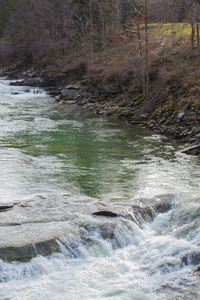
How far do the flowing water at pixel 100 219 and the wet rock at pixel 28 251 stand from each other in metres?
0.09

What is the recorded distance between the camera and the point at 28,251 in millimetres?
6508

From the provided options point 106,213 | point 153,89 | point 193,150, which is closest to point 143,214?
point 106,213

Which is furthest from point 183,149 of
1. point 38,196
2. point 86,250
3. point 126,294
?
point 126,294

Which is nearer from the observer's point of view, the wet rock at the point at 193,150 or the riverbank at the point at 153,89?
the wet rock at the point at 193,150

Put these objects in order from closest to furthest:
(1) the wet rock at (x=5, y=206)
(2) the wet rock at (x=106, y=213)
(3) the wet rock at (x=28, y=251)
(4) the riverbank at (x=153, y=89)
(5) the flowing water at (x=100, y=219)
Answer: (5) the flowing water at (x=100, y=219) < (3) the wet rock at (x=28, y=251) < (2) the wet rock at (x=106, y=213) < (1) the wet rock at (x=5, y=206) < (4) the riverbank at (x=153, y=89)

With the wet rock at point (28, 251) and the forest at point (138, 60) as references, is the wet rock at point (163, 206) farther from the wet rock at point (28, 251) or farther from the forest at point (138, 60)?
the forest at point (138, 60)

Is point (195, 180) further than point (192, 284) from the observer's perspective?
Yes

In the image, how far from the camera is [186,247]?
6.98m

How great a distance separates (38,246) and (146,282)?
86.2 inches

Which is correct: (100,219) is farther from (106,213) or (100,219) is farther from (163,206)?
(163,206)

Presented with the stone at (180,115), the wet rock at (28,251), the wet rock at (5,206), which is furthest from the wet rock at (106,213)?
the stone at (180,115)

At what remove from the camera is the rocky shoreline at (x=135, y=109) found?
16266 mm

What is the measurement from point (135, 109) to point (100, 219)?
14.7m

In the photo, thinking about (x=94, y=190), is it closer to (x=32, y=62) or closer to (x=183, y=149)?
(x=183, y=149)
